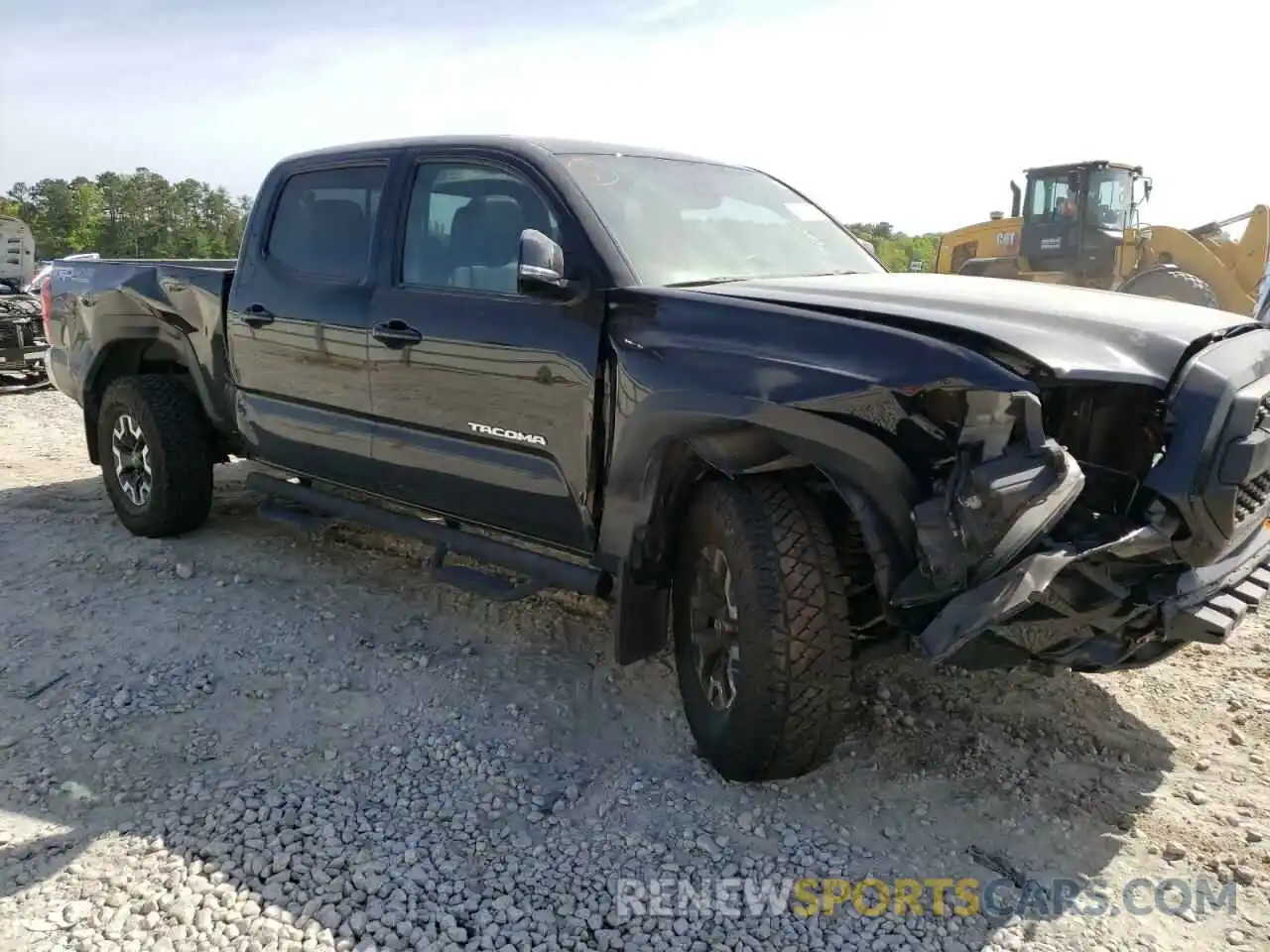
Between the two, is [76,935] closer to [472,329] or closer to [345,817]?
[345,817]

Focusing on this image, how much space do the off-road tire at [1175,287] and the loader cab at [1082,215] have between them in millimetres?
1129

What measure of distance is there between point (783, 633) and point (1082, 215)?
1238 cm

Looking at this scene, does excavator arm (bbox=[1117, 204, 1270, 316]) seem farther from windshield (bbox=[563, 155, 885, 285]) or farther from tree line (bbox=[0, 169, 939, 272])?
tree line (bbox=[0, 169, 939, 272])

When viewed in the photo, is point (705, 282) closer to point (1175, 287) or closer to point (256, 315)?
point (256, 315)

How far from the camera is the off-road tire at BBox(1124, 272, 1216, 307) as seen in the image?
39.6 feet

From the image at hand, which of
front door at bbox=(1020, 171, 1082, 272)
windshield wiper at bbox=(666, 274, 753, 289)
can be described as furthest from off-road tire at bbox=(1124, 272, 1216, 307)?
windshield wiper at bbox=(666, 274, 753, 289)

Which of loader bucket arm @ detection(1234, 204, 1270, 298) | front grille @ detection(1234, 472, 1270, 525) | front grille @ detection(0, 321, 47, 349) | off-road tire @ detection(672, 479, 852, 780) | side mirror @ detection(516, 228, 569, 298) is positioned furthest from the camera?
loader bucket arm @ detection(1234, 204, 1270, 298)

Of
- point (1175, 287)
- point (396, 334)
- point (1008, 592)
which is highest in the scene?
point (1175, 287)

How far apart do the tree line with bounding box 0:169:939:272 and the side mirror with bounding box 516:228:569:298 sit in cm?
3554

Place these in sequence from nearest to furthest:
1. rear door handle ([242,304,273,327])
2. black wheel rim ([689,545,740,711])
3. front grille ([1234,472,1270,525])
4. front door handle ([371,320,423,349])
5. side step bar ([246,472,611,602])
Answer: front grille ([1234,472,1270,525])
black wheel rim ([689,545,740,711])
side step bar ([246,472,611,602])
front door handle ([371,320,423,349])
rear door handle ([242,304,273,327])

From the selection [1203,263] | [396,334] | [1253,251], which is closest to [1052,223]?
[1203,263]

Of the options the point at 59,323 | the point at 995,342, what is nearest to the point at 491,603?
the point at 995,342

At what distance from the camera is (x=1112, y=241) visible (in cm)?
1341

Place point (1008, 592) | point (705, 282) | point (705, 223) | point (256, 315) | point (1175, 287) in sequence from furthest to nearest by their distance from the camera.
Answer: point (1175, 287) < point (256, 315) < point (705, 223) < point (705, 282) < point (1008, 592)
